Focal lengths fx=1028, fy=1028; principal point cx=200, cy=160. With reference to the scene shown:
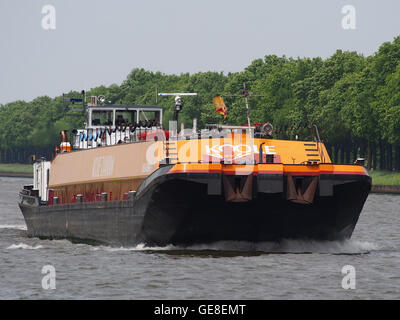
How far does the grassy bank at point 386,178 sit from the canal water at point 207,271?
203ft

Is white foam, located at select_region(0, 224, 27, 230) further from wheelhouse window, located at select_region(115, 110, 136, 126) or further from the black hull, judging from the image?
the black hull

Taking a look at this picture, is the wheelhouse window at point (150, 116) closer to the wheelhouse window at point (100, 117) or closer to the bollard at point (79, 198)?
the wheelhouse window at point (100, 117)

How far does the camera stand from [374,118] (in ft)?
362

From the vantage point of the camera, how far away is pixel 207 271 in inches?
1248

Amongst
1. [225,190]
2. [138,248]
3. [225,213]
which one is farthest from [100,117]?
[225,190]

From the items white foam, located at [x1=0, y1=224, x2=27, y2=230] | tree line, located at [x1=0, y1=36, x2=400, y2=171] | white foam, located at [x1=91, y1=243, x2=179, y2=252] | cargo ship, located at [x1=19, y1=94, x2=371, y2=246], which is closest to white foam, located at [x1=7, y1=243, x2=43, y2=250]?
cargo ship, located at [x1=19, y1=94, x2=371, y2=246]

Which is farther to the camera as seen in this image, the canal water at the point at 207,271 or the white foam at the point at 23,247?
the white foam at the point at 23,247

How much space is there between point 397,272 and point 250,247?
18.2 feet

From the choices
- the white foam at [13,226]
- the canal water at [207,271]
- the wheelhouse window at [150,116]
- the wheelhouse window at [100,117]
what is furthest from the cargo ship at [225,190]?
the white foam at [13,226]

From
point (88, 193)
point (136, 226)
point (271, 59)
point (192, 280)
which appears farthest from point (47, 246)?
point (271, 59)

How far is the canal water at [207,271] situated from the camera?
93.1ft

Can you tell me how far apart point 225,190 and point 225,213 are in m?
0.99

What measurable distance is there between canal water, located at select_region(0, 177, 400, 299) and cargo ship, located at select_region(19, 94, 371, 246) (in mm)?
626
